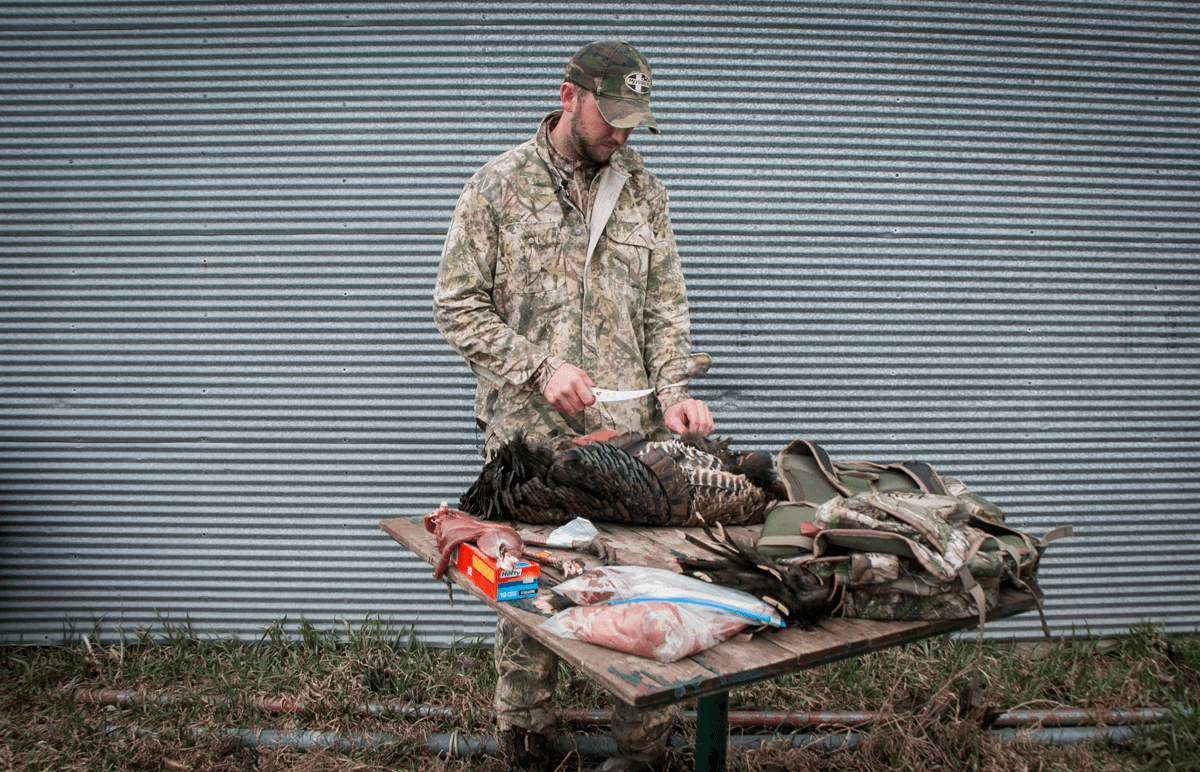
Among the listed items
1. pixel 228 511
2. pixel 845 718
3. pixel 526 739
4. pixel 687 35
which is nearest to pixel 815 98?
pixel 687 35

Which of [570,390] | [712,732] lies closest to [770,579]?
[712,732]

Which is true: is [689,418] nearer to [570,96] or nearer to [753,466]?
[753,466]

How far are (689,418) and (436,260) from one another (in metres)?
2.02

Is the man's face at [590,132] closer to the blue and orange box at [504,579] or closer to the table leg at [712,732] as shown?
the blue and orange box at [504,579]

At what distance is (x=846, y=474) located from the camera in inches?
91.5

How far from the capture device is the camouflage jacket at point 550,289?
2637 mm

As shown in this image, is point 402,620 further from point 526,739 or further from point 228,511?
point 526,739

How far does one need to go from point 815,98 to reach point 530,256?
7.06 feet

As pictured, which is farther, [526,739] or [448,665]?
[448,665]

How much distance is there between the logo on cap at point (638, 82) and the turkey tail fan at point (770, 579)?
1.62 metres

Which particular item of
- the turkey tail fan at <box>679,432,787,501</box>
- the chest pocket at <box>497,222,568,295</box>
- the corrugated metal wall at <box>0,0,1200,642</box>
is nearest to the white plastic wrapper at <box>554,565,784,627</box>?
the turkey tail fan at <box>679,432,787,501</box>

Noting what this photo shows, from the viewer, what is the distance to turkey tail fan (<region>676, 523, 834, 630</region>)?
165 cm

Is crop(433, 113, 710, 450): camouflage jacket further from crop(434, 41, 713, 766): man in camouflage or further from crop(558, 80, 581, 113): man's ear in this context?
crop(558, 80, 581, 113): man's ear

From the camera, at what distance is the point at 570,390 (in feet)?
8.02
